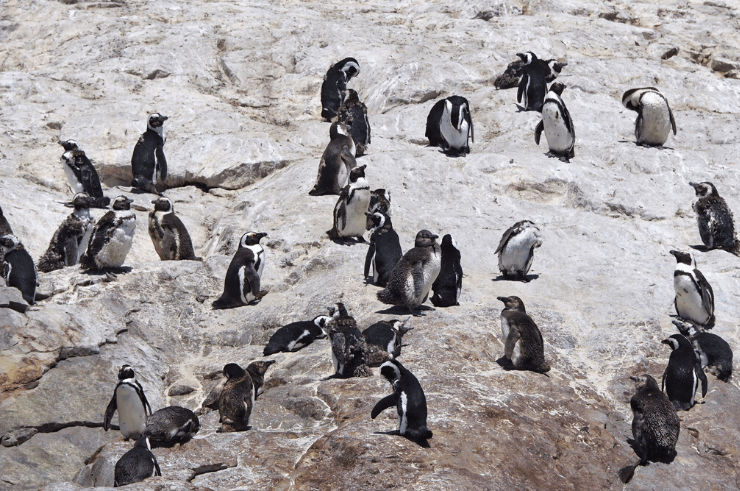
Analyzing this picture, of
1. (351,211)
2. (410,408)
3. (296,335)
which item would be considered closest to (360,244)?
(351,211)

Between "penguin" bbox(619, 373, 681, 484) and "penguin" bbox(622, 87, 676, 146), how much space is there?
773 cm

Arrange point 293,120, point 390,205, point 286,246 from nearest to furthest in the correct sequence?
point 286,246 → point 390,205 → point 293,120

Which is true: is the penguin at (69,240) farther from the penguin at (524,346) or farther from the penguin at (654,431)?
the penguin at (654,431)

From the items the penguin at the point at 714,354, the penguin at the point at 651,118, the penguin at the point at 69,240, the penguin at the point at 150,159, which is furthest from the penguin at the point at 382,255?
the penguin at the point at 651,118

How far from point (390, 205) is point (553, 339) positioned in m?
4.13

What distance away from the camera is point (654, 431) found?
6754mm

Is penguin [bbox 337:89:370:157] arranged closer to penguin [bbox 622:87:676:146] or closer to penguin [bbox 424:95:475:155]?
penguin [bbox 424:95:475:155]

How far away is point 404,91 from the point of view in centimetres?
1588

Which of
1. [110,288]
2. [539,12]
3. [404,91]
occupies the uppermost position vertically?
[539,12]

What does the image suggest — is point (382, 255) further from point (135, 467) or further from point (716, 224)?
point (716, 224)

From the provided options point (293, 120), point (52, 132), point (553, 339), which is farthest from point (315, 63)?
point (553, 339)

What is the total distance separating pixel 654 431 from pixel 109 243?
636 cm

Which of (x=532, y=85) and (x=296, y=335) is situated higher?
(x=532, y=85)

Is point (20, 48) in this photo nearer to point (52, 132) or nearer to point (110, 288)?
point (52, 132)
